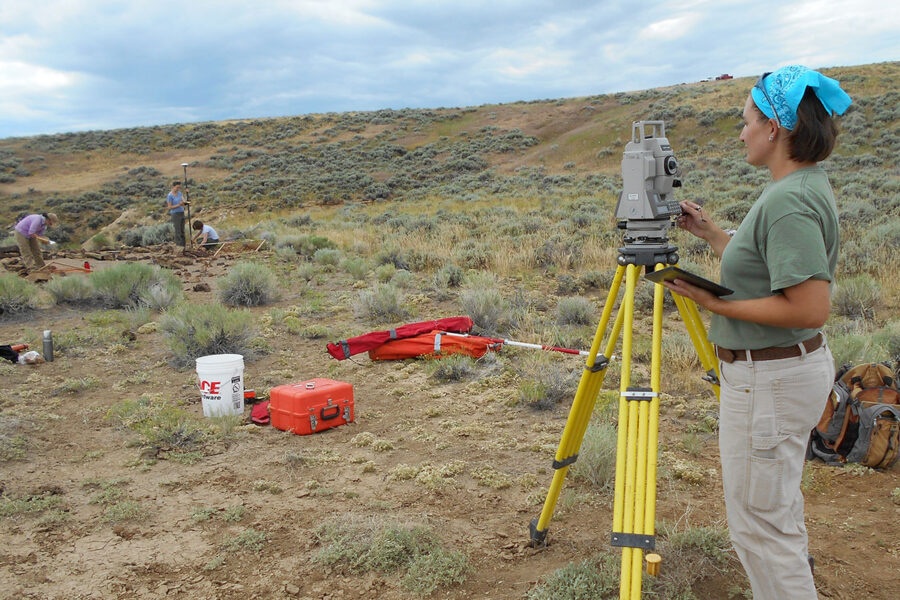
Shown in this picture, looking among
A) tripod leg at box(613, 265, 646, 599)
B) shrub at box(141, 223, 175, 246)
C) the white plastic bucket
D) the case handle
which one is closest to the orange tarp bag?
the case handle

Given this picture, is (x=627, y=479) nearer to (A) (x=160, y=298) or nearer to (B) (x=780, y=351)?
(B) (x=780, y=351)

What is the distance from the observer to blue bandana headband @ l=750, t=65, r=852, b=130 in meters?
1.85

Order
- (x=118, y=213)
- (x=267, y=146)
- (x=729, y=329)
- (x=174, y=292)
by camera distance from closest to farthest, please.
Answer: (x=729, y=329) < (x=174, y=292) < (x=118, y=213) < (x=267, y=146)

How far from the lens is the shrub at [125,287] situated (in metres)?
10.3

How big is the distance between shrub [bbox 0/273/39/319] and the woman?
1036 centimetres

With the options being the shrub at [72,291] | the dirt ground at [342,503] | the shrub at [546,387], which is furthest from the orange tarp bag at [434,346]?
the shrub at [72,291]

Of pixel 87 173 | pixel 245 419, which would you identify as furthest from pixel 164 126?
pixel 245 419

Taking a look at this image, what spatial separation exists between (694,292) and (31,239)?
47.5 ft

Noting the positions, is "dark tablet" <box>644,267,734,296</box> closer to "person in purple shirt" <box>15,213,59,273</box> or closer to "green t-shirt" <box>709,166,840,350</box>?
"green t-shirt" <box>709,166,840,350</box>

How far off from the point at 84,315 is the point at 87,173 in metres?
A: 37.3

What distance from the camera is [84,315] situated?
9.68m

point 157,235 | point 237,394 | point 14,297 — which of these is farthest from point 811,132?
point 157,235

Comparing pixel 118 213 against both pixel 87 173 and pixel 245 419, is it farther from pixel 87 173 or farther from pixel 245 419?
pixel 245 419

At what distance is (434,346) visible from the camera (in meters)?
6.93
